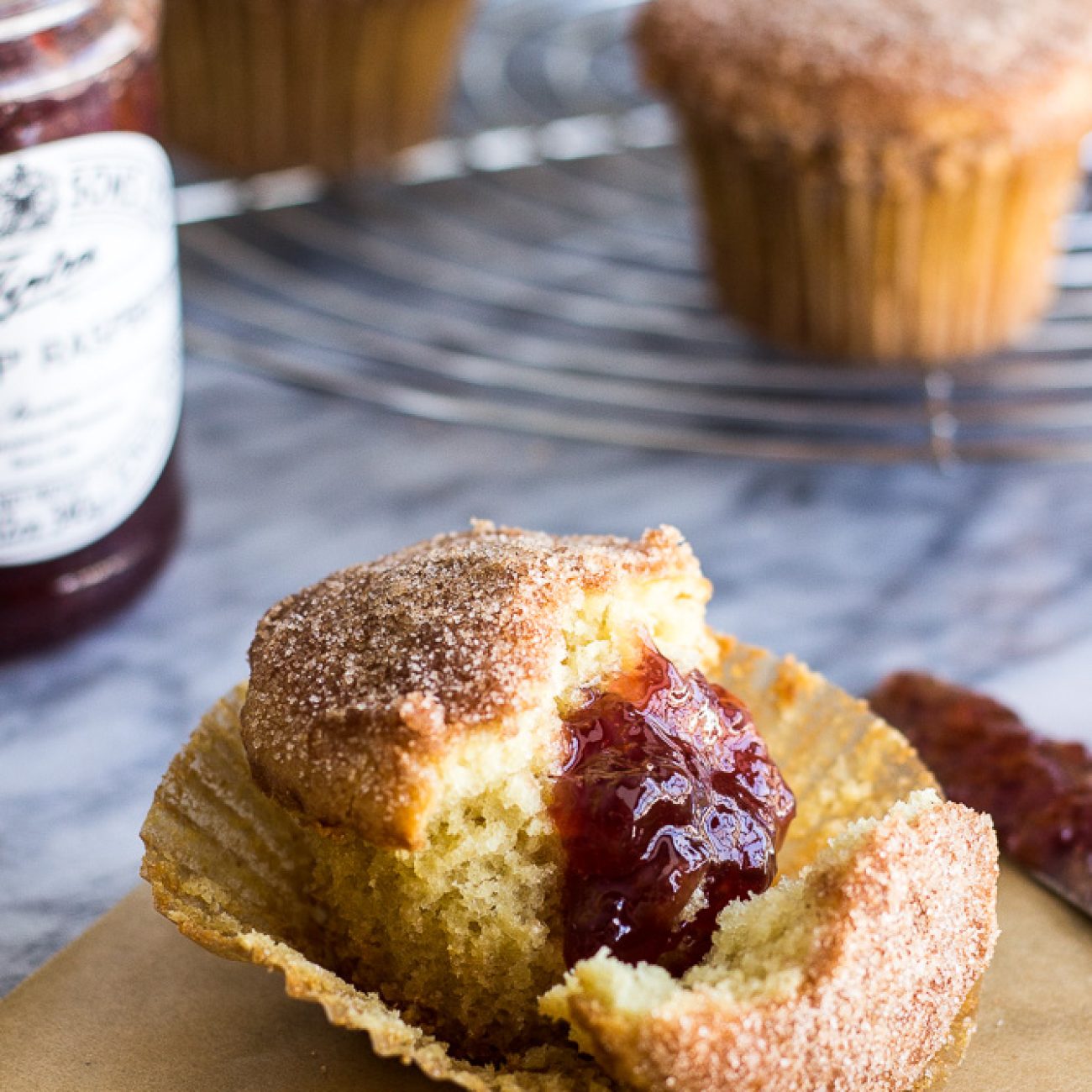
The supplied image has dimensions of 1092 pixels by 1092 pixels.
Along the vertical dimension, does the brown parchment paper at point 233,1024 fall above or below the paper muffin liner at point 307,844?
below

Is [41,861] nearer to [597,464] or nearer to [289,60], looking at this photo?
[597,464]

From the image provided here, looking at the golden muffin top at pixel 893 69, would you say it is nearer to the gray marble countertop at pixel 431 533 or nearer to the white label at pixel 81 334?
the gray marble countertop at pixel 431 533

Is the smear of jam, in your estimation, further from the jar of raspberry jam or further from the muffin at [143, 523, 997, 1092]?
the jar of raspberry jam

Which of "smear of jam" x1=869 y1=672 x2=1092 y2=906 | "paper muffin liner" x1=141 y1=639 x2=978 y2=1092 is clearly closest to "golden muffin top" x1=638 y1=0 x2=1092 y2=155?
"smear of jam" x1=869 y1=672 x2=1092 y2=906

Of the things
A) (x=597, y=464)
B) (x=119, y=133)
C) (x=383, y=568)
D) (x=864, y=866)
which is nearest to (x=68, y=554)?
(x=119, y=133)

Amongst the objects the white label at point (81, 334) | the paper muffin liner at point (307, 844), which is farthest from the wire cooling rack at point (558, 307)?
the paper muffin liner at point (307, 844)

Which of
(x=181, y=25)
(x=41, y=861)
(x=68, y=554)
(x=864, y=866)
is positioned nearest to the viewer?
(x=864, y=866)
